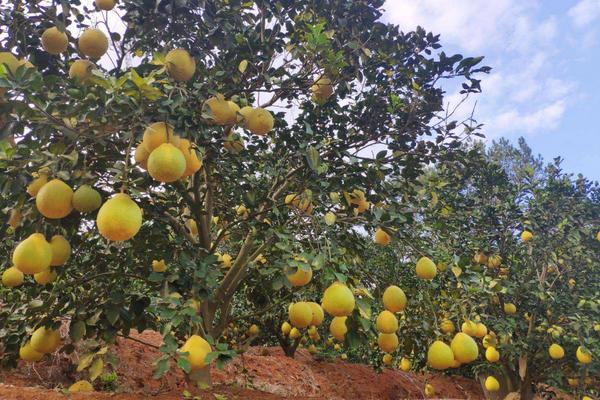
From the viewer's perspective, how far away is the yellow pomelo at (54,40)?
302 centimetres

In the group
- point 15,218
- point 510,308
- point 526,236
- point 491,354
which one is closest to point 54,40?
point 15,218

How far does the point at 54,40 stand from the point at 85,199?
4.43ft

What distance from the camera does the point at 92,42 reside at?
3.01 m

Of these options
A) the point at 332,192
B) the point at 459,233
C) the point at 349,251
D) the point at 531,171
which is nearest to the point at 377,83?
the point at 332,192

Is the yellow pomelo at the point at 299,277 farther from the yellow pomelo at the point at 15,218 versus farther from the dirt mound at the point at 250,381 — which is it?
the yellow pomelo at the point at 15,218

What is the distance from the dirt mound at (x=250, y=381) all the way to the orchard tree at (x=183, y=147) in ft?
1.80

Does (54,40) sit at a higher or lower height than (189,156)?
higher

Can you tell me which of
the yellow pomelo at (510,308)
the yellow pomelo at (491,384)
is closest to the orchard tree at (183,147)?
the yellow pomelo at (510,308)

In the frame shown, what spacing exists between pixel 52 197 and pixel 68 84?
1.88 ft

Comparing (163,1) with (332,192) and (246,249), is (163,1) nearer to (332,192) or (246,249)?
(332,192)

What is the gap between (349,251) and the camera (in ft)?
11.3

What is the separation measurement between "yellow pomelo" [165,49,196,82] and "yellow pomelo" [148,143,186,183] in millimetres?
615

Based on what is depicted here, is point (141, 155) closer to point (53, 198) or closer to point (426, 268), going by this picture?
point (53, 198)

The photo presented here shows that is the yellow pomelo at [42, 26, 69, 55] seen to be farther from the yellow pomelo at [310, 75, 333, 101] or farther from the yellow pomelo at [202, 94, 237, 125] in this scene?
the yellow pomelo at [310, 75, 333, 101]
